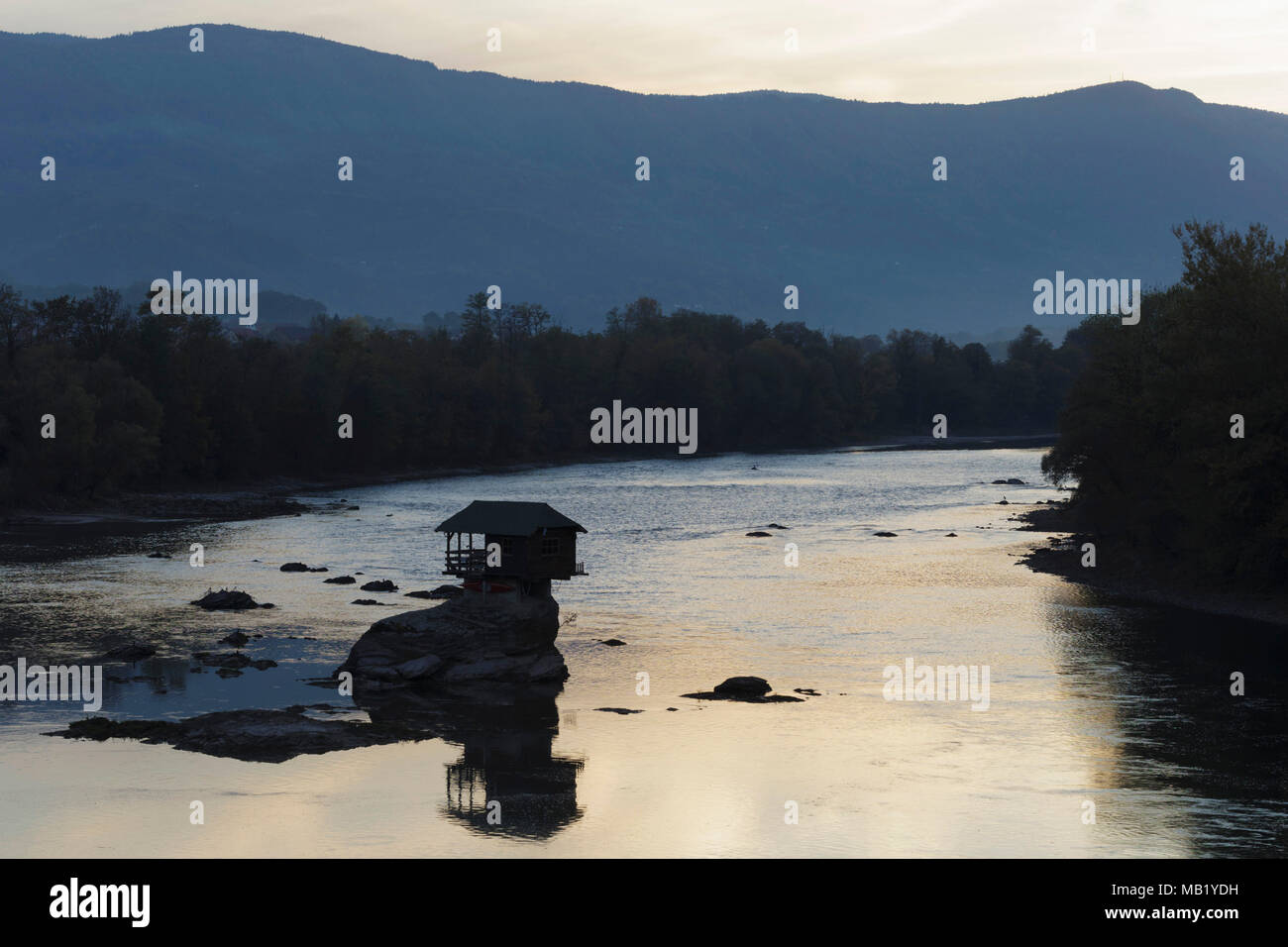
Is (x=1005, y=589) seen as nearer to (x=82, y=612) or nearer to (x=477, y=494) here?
(x=82, y=612)

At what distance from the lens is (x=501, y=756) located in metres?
47.5

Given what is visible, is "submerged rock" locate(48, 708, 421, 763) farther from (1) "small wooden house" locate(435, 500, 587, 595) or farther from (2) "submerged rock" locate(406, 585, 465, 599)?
(2) "submerged rock" locate(406, 585, 465, 599)

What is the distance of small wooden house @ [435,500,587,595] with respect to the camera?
62.4 meters

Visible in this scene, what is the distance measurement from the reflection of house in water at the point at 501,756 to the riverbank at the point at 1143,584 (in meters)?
40.7

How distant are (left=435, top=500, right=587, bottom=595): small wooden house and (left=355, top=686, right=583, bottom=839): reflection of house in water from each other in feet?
22.8

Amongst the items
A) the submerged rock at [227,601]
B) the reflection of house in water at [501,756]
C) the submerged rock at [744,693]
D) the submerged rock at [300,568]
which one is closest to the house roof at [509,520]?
the reflection of house in water at [501,756]

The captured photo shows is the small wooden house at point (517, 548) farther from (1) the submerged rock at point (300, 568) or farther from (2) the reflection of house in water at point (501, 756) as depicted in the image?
(1) the submerged rock at point (300, 568)

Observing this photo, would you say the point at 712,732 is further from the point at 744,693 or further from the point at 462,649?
the point at 462,649

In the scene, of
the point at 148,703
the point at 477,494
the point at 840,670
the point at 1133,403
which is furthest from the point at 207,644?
the point at 477,494

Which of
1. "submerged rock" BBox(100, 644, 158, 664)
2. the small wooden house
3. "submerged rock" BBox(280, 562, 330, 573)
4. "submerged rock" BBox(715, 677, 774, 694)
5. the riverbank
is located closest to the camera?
"submerged rock" BBox(715, 677, 774, 694)

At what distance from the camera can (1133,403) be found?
8319cm

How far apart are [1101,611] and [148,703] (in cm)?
5183

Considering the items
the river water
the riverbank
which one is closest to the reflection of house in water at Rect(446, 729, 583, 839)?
the river water

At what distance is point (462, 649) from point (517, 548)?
601 cm
